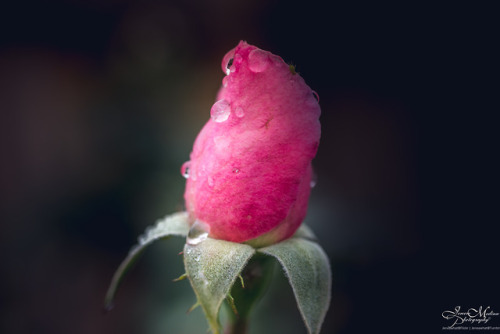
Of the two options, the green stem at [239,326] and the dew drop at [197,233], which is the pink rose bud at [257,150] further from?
the green stem at [239,326]

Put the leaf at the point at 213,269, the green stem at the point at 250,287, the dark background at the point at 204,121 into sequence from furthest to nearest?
the dark background at the point at 204,121 < the green stem at the point at 250,287 < the leaf at the point at 213,269

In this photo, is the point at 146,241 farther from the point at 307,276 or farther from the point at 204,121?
Result: the point at 204,121

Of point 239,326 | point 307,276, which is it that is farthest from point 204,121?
point 307,276

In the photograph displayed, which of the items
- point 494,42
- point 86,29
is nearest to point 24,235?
point 86,29

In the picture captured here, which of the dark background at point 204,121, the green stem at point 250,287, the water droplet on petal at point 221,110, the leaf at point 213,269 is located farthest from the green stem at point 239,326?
the dark background at point 204,121

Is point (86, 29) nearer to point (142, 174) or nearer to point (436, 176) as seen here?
point (142, 174)
